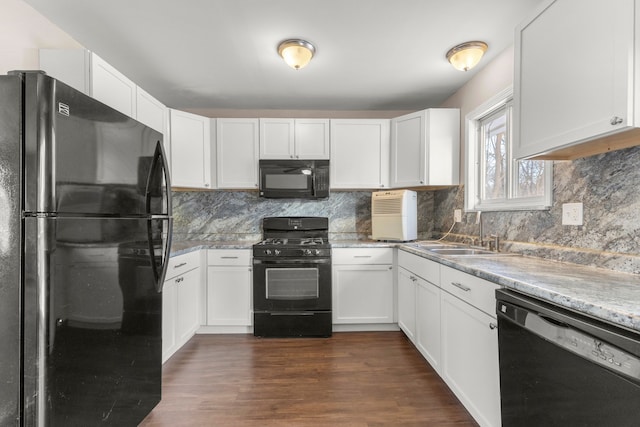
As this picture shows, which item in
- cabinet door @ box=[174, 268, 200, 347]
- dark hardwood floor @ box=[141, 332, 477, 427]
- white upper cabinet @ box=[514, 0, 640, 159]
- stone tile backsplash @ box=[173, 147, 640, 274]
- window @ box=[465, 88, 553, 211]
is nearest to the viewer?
white upper cabinet @ box=[514, 0, 640, 159]

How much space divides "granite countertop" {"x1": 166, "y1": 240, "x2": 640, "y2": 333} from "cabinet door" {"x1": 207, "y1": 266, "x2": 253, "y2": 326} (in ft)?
5.96

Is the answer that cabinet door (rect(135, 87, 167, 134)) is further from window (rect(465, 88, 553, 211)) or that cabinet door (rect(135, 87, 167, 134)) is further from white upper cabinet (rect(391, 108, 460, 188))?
window (rect(465, 88, 553, 211))

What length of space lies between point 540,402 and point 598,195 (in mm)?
1047

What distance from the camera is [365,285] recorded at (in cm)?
278

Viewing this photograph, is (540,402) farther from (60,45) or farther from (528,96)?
(60,45)

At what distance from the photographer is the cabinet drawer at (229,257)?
2.75 meters

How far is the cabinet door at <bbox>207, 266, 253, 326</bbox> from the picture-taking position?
9.02ft

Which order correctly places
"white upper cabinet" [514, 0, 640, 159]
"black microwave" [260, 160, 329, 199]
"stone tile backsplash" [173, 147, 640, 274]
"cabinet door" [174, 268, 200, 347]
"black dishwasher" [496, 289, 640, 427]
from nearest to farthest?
"black dishwasher" [496, 289, 640, 427] < "white upper cabinet" [514, 0, 640, 159] < "stone tile backsplash" [173, 147, 640, 274] < "cabinet door" [174, 268, 200, 347] < "black microwave" [260, 160, 329, 199]

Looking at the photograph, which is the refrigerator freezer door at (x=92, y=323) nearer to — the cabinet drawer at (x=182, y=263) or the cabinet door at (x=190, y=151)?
the cabinet drawer at (x=182, y=263)

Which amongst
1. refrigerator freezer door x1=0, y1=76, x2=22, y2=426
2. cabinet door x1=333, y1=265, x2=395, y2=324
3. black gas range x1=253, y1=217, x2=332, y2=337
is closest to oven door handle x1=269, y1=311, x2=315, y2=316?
black gas range x1=253, y1=217, x2=332, y2=337

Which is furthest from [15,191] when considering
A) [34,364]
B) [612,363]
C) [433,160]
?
[433,160]

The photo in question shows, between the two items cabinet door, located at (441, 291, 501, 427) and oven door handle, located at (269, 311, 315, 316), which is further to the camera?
oven door handle, located at (269, 311, 315, 316)

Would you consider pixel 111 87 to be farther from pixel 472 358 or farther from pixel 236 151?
pixel 472 358

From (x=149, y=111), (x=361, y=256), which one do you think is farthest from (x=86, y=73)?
(x=361, y=256)
